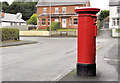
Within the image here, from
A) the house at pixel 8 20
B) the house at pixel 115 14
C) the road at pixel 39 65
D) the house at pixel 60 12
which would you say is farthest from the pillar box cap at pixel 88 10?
the house at pixel 8 20

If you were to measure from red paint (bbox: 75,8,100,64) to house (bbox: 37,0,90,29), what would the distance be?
145 ft

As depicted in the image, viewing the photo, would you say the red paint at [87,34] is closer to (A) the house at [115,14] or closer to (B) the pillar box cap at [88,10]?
(B) the pillar box cap at [88,10]

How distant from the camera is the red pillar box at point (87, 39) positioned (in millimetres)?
6395

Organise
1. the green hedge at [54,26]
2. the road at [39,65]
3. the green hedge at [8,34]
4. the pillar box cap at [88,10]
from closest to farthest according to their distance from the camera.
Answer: the pillar box cap at [88,10]
the road at [39,65]
the green hedge at [8,34]
the green hedge at [54,26]

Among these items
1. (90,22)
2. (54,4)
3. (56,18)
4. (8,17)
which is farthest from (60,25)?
(90,22)

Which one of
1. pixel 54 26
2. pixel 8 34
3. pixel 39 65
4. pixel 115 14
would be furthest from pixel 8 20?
pixel 39 65

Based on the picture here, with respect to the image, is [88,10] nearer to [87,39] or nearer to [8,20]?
[87,39]

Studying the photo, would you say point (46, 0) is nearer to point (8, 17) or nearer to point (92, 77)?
point (8, 17)

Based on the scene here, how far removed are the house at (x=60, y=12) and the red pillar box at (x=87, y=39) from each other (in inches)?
1742

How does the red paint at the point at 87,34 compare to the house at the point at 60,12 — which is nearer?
the red paint at the point at 87,34

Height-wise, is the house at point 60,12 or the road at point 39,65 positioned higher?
the house at point 60,12

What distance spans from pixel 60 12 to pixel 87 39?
47.6 metres

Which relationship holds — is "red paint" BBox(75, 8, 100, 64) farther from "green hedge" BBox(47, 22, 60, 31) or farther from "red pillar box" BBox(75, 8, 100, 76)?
"green hedge" BBox(47, 22, 60, 31)

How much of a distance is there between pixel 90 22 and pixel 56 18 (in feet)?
155
